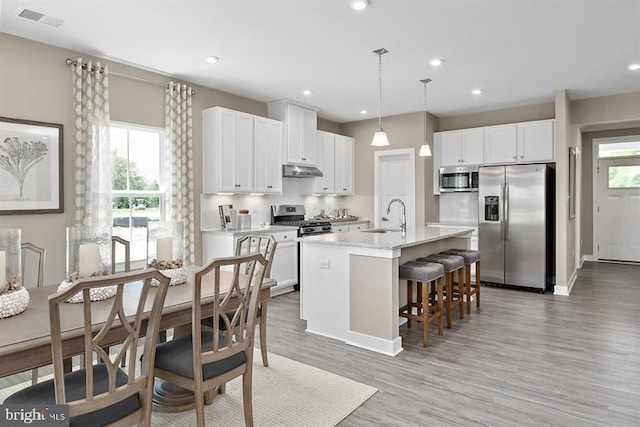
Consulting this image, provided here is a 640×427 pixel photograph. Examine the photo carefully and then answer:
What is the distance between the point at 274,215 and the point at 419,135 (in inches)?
109

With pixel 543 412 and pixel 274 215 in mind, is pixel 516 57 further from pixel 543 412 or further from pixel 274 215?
pixel 274 215

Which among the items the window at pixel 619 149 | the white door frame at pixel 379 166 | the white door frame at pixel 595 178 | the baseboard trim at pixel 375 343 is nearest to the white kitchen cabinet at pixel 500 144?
the white door frame at pixel 379 166

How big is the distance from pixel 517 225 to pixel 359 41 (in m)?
3.60

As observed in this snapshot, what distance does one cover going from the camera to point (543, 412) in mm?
2377

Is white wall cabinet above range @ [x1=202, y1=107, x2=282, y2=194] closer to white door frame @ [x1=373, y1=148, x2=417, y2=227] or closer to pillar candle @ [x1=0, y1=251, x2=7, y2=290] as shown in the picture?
white door frame @ [x1=373, y1=148, x2=417, y2=227]

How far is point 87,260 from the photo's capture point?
2076mm

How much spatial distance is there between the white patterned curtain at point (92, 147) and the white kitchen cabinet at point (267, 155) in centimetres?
187

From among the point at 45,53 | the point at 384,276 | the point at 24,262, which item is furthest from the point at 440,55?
the point at 24,262

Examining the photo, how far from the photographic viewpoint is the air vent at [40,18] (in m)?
3.04

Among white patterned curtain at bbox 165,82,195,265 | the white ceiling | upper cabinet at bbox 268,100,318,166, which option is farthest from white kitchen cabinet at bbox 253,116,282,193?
white patterned curtain at bbox 165,82,195,265

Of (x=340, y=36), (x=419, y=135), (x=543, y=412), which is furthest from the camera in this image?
(x=419, y=135)

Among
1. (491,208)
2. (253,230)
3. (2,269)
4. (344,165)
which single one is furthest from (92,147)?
(491,208)

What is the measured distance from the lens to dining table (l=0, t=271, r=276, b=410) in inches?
57.9

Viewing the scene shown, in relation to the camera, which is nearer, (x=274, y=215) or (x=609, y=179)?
(x=274, y=215)
